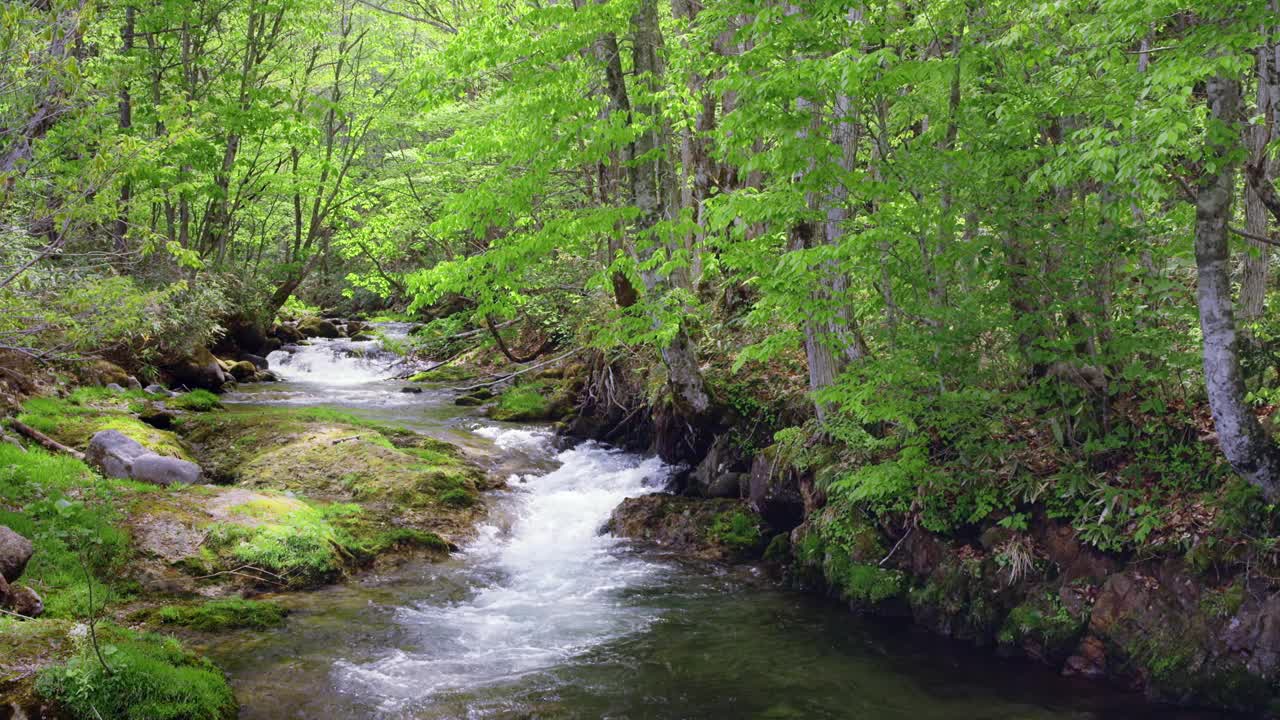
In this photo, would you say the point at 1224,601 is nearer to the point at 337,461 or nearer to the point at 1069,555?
the point at 1069,555

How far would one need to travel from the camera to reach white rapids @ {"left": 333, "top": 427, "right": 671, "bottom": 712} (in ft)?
22.0

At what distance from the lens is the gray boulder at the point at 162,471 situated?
9742mm

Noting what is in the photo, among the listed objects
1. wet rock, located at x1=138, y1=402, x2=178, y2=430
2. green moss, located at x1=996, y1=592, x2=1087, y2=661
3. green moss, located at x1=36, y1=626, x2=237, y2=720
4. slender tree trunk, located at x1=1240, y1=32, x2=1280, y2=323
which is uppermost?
slender tree trunk, located at x1=1240, y1=32, x2=1280, y2=323

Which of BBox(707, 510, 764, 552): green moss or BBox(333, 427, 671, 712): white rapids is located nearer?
BBox(333, 427, 671, 712): white rapids

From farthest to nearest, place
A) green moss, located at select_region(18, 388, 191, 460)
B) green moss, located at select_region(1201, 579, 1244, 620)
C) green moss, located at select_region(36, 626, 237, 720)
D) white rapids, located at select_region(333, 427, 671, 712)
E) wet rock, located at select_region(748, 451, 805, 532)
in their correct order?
green moss, located at select_region(18, 388, 191, 460), wet rock, located at select_region(748, 451, 805, 532), white rapids, located at select_region(333, 427, 671, 712), green moss, located at select_region(1201, 579, 1244, 620), green moss, located at select_region(36, 626, 237, 720)

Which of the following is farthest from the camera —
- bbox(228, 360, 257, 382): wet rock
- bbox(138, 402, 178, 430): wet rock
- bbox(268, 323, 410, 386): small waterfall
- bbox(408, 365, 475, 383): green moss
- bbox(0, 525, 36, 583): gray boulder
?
bbox(268, 323, 410, 386): small waterfall

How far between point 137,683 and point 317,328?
985 inches

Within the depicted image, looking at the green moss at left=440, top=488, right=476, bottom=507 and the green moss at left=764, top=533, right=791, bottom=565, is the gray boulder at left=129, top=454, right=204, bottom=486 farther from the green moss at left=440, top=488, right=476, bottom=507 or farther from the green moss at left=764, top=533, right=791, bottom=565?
the green moss at left=764, top=533, right=791, bottom=565

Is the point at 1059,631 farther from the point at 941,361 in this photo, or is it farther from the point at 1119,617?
the point at 941,361

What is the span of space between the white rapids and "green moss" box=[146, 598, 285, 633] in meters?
1.11

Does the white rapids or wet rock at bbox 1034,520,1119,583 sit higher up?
wet rock at bbox 1034,520,1119,583

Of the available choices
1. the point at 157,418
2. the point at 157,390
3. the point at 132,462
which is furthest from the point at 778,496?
the point at 157,390

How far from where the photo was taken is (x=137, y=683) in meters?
5.11

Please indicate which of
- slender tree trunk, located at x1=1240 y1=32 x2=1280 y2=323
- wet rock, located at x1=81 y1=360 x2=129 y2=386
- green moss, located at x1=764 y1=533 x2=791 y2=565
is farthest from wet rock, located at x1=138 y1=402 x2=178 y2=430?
slender tree trunk, located at x1=1240 y1=32 x2=1280 y2=323
